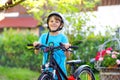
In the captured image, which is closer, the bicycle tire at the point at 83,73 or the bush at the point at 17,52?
the bicycle tire at the point at 83,73

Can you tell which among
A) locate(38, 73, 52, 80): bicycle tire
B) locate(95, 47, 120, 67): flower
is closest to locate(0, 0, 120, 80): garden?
locate(95, 47, 120, 67): flower

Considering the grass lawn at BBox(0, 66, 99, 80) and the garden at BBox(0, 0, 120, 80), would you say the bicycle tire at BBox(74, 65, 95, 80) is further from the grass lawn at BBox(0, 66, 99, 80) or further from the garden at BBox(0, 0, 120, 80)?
the grass lawn at BBox(0, 66, 99, 80)

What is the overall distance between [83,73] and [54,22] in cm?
96

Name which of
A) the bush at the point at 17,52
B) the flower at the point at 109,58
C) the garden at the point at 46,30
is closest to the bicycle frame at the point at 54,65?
the flower at the point at 109,58

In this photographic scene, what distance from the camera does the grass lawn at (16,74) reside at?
1391 centimetres

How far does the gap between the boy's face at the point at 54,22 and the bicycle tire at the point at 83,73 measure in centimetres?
73

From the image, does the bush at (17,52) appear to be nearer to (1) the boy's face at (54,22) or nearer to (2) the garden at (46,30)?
(2) the garden at (46,30)

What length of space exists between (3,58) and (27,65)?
1.12 metres

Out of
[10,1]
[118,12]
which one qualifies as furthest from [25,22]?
[10,1]

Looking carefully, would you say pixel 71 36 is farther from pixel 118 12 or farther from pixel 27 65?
pixel 118 12

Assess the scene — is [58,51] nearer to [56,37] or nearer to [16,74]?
[56,37]

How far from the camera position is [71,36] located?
43.0 feet

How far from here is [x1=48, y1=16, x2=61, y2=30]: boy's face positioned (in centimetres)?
587

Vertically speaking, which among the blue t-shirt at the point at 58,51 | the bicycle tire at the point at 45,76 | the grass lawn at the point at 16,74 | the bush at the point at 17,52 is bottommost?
the grass lawn at the point at 16,74
